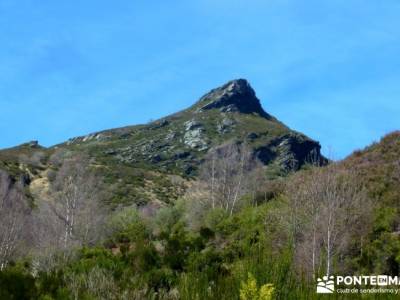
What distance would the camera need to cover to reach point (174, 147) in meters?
136

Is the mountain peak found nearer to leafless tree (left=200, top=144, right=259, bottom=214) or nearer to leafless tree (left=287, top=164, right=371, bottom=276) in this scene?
leafless tree (left=200, top=144, right=259, bottom=214)

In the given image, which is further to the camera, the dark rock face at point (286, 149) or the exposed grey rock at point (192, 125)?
the exposed grey rock at point (192, 125)

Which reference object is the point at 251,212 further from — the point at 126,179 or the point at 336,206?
the point at 126,179

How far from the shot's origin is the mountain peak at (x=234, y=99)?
171m

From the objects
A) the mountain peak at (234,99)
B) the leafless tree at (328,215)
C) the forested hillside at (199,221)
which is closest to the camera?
the forested hillside at (199,221)

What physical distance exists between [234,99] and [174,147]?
44310mm

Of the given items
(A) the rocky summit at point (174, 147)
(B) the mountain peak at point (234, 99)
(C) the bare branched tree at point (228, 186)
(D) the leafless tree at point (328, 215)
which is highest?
(B) the mountain peak at point (234, 99)

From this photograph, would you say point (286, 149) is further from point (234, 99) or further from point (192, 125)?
point (234, 99)

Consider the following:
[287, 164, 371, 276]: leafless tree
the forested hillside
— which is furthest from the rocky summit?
[287, 164, 371, 276]: leafless tree

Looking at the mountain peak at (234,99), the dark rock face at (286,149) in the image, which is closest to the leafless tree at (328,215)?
the dark rock face at (286,149)

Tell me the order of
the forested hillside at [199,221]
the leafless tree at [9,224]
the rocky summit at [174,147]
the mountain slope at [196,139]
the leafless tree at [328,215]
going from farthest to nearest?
1. the mountain slope at [196,139]
2. the rocky summit at [174,147]
3. the leafless tree at [9,224]
4. the leafless tree at [328,215]
5. the forested hillside at [199,221]

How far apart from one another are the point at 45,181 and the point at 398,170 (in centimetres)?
6451

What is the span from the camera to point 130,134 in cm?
15312

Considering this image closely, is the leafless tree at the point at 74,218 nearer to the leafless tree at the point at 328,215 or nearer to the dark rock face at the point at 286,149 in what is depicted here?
the leafless tree at the point at 328,215
